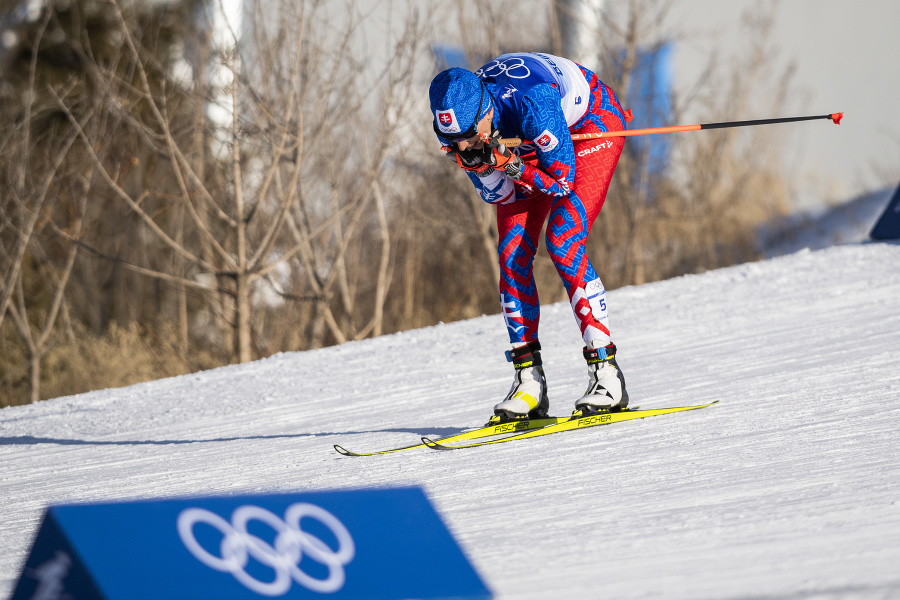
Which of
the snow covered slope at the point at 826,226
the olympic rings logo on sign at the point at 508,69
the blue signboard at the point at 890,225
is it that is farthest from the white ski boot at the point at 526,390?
the snow covered slope at the point at 826,226

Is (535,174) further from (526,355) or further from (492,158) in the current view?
(526,355)

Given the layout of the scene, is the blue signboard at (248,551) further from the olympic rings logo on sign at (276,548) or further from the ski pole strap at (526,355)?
the ski pole strap at (526,355)

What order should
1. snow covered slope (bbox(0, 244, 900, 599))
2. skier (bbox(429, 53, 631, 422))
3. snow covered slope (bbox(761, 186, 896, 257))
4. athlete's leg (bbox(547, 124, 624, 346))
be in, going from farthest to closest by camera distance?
snow covered slope (bbox(761, 186, 896, 257)) < athlete's leg (bbox(547, 124, 624, 346)) < skier (bbox(429, 53, 631, 422)) < snow covered slope (bbox(0, 244, 900, 599))

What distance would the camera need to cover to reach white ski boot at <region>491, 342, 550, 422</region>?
→ 315 cm

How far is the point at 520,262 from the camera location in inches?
127

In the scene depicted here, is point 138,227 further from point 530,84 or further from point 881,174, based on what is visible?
point 881,174

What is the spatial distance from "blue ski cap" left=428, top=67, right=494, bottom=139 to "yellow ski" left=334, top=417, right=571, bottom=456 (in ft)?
3.35

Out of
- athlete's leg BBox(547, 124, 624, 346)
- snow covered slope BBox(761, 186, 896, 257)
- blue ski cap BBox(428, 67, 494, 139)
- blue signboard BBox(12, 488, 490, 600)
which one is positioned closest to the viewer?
blue signboard BBox(12, 488, 490, 600)

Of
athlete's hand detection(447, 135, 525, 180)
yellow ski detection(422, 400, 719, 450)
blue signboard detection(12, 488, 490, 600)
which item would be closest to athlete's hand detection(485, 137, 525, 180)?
athlete's hand detection(447, 135, 525, 180)

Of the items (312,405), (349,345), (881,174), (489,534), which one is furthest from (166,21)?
(881,174)

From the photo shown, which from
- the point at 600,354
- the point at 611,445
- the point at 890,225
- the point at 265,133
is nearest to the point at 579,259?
the point at 600,354

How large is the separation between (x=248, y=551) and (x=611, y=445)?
5.13 ft

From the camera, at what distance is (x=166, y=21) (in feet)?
33.3

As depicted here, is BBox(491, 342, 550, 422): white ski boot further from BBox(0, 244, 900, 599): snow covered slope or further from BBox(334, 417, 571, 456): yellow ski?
BBox(0, 244, 900, 599): snow covered slope
